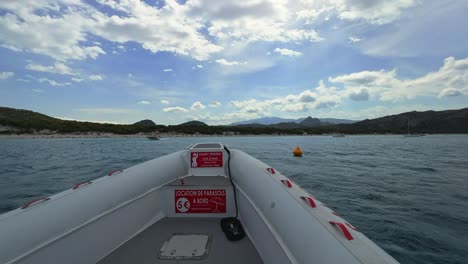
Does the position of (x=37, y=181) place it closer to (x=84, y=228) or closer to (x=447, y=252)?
(x=84, y=228)

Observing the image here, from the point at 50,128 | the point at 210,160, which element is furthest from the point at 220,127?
the point at 210,160

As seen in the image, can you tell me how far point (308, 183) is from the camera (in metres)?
8.27

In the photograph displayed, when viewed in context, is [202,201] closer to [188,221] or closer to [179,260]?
[188,221]

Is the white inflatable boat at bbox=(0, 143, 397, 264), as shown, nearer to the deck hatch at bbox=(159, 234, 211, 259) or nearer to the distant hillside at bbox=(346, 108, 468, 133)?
the deck hatch at bbox=(159, 234, 211, 259)

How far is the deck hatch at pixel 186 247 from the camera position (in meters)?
2.42

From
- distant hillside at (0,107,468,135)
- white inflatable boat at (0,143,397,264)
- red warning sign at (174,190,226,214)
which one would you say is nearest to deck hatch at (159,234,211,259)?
white inflatable boat at (0,143,397,264)

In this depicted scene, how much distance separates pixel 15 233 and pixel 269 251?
6.64 ft

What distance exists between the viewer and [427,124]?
114m

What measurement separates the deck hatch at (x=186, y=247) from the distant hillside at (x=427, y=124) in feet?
405

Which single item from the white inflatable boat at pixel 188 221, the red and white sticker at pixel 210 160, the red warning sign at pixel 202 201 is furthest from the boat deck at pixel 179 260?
the red and white sticker at pixel 210 160

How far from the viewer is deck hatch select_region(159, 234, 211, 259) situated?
2.42m

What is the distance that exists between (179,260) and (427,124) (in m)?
148

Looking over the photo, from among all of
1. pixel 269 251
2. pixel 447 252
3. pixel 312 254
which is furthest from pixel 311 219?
pixel 447 252

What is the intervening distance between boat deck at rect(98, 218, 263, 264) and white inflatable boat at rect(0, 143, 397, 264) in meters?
0.01
